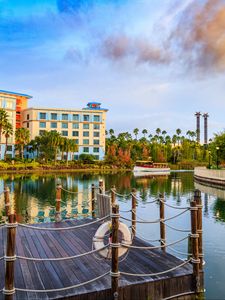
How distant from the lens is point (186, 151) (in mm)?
107375

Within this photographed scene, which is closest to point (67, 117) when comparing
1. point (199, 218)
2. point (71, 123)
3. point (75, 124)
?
point (71, 123)

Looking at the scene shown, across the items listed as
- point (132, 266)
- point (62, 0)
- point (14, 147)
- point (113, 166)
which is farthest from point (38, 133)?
point (132, 266)

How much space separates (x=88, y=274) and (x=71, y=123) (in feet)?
266

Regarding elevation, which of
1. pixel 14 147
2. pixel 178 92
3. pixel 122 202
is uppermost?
pixel 178 92

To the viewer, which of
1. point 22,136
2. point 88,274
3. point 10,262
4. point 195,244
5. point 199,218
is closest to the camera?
point 10,262

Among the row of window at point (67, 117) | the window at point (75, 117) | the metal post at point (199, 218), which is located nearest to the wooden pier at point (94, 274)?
the metal post at point (199, 218)

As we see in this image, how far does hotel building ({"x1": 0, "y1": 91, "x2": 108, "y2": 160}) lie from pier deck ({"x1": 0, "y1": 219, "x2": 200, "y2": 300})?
7719cm

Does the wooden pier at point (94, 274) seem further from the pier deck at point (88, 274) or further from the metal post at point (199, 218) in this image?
the metal post at point (199, 218)

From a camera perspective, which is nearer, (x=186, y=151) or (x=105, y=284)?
(x=105, y=284)

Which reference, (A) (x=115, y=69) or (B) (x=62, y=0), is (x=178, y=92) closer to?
(A) (x=115, y=69)

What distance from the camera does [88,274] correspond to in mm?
6145

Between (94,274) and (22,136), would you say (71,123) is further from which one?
(94,274)

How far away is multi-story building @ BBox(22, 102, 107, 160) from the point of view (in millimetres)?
83312

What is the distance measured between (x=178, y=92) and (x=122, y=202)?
25196 mm
